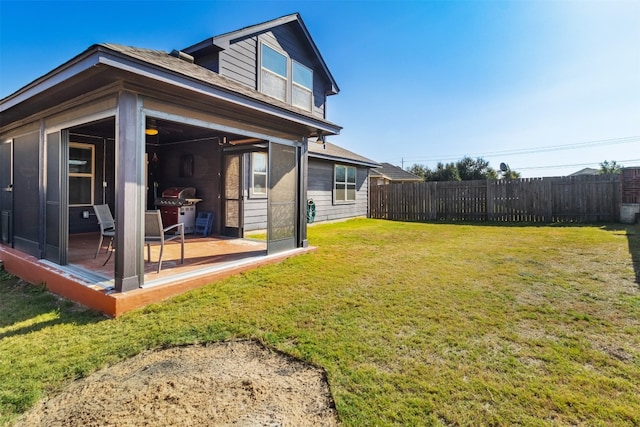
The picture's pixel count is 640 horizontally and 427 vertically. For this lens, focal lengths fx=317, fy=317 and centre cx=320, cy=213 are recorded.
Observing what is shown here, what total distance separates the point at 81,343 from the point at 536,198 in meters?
13.9

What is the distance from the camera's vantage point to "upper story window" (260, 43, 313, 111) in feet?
29.8

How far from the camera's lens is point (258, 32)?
8.69 metres

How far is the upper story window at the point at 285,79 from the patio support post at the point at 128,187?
5.83 m

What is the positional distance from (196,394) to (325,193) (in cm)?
1048

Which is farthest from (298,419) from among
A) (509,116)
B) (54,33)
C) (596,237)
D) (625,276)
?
(509,116)

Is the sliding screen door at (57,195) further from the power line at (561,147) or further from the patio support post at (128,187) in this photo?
the power line at (561,147)

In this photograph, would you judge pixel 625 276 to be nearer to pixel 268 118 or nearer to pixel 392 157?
pixel 268 118

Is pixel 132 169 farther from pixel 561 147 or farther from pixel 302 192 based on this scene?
pixel 561 147

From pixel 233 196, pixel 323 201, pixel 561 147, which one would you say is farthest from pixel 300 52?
pixel 561 147

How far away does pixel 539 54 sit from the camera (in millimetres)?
10766

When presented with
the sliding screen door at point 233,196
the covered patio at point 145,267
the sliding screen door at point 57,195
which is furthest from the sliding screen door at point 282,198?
the sliding screen door at point 57,195

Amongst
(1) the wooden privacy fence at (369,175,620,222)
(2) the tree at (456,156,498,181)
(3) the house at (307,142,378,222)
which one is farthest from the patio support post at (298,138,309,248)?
(2) the tree at (456,156,498,181)

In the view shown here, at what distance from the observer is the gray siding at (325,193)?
11578mm

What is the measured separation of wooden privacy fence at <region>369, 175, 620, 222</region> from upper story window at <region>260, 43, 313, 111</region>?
6.46 m
